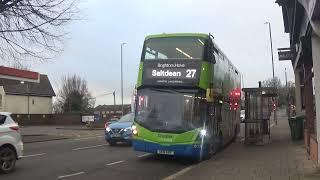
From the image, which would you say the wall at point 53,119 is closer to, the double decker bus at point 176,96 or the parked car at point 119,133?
the parked car at point 119,133

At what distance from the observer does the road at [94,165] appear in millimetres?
14344

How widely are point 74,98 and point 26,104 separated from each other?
1451 centimetres

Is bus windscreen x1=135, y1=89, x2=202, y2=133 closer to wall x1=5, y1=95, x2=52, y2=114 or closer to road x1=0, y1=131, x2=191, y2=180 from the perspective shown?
road x1=0, y1=131, x2=191, y2=180

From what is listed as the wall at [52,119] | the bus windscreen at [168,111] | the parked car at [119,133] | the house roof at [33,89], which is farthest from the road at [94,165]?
the house roof at [33,89]

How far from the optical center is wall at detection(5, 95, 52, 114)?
80.2 metres

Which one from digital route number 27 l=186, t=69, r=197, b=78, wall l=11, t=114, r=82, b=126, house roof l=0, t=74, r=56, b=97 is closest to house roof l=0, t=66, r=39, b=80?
digital route number 27 l=186, t=69, r=197, b=78

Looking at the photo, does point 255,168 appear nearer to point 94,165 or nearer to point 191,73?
point 191,73

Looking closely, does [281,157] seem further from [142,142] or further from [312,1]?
[312,1]

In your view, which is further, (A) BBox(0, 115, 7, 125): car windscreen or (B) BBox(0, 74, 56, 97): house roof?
(B) BBox(0, 74, 56, 97): house roof

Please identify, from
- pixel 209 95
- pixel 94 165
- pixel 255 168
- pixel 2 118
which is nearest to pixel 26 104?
pixel 94 165

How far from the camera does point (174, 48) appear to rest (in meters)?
18.3

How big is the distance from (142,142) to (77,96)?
8158 cm

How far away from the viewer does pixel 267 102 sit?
29.0 meters

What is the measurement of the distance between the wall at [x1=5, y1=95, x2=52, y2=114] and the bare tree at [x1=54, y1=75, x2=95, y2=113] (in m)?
7.68
